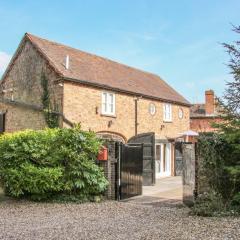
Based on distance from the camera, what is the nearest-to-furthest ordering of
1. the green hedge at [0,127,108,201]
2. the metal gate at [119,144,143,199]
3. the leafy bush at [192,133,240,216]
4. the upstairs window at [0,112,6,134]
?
the leafy bush at [192,133,240,216]
the green hedge at [0,127,108,201]
the metal gate at [119,144,143,199]
the upstairs window at [0,112,6,134]

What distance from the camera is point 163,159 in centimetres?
2616

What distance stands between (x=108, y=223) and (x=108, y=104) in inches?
593

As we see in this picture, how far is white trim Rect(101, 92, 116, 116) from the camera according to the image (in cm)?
2398

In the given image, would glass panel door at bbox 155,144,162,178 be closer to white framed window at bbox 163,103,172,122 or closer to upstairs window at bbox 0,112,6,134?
white framed window at bbox 163,103,172,122

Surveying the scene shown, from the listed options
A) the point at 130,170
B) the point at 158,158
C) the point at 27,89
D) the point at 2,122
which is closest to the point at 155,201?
the point at 130,170

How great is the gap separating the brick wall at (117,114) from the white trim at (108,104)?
0.95 ft

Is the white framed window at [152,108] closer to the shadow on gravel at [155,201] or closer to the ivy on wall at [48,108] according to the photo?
the ivy on wall at [48,108]

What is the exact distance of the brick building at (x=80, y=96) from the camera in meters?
22.2

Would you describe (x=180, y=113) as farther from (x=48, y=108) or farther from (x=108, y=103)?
(x=48, y=108)

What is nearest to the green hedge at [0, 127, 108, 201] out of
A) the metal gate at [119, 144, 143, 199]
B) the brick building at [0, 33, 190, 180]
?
the metal gate at [119, 144, 143, 199]

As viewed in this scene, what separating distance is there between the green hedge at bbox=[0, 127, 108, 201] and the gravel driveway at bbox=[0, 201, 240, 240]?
710 millimetres

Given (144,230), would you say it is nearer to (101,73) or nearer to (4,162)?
(4,162)

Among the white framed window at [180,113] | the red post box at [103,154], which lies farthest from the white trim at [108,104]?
the red post box at [103,154]

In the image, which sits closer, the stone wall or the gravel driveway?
the gravel driveway
